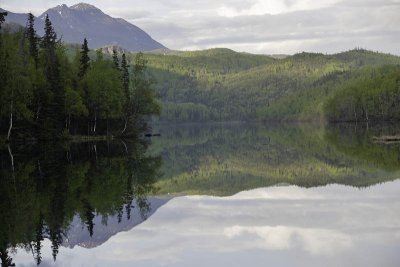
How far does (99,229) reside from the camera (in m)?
26.5

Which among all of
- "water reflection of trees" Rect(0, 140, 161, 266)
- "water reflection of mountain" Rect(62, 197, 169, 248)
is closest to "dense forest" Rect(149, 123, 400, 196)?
"water reflection of trees" Rect(0, 140, 161, 266)

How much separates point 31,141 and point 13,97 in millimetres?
9666

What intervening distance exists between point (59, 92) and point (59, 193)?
5667cm

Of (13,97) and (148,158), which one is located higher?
(13,97)

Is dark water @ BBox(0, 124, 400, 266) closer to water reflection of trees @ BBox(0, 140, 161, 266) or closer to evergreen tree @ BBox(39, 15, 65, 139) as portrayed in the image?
water reflection of trees @ BBox(0, 140, 161, 266)

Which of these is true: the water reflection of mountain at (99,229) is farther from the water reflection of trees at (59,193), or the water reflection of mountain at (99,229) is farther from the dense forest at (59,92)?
the dense forest at (59,92)

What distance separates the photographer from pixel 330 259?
1978 centimetres

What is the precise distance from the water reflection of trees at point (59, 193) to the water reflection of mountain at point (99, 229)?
234 millimetres

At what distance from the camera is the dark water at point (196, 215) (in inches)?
834

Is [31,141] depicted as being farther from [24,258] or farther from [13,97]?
[24,258]

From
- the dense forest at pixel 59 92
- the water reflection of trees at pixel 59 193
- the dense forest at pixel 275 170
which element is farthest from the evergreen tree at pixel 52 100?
the water reflection of trees at pixel 59 193

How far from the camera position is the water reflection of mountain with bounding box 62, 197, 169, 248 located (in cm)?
2397

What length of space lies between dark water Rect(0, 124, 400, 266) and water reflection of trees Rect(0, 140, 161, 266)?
8 centimetres

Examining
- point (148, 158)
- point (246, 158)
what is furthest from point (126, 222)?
point (246, 158)
